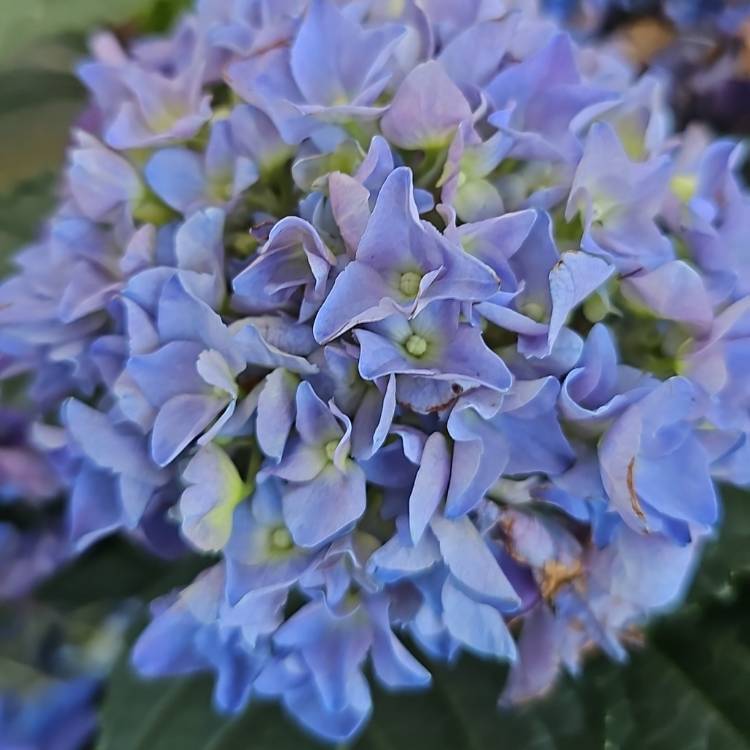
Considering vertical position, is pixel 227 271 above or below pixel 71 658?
above

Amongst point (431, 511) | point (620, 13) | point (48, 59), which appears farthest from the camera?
point (48, 59)

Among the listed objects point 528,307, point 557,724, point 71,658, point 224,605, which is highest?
point 528,307

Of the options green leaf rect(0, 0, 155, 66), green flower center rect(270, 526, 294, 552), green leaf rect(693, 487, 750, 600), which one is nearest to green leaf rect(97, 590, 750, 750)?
green leaf rect(693, 487, 750, 600)

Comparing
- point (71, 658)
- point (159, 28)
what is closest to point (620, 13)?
point (159, 28)

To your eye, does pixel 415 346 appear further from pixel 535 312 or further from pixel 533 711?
pixel 533 711

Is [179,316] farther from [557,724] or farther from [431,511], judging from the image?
[557,724]

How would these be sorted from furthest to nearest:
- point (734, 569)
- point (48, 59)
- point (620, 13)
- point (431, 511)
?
point (48, 59) → point (620, 13) → point (734, 569) → point (431, 511)

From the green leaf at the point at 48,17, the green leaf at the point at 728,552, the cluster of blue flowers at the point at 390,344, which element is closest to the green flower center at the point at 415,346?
the cluster of blue flowers at the point at 390,344
